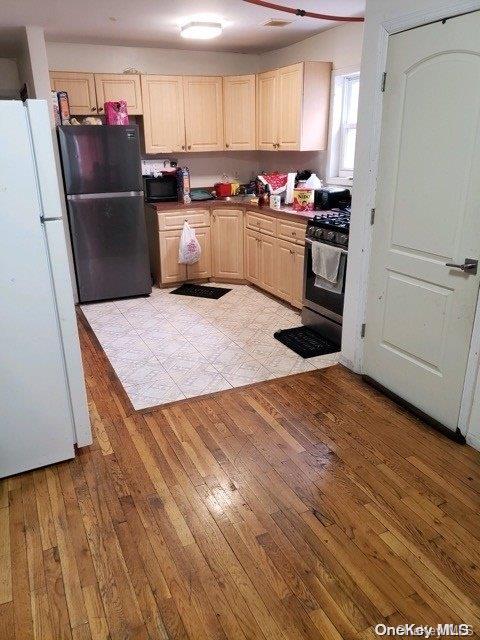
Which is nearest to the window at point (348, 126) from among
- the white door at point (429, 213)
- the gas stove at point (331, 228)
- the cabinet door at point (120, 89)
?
the gas stove at point (331, 228)

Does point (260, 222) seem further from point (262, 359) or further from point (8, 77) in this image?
point (8, 77)

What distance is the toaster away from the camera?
413cm

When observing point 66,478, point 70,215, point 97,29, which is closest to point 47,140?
point 66,478

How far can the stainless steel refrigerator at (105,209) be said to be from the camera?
4.23m

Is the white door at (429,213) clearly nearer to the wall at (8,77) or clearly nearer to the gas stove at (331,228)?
the gas stove at (331,228)

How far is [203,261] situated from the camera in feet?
17.0

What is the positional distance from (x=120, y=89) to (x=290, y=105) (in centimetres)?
174

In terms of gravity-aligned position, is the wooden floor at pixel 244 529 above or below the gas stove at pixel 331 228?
below

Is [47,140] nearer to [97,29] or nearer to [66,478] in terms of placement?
A: [66,478]

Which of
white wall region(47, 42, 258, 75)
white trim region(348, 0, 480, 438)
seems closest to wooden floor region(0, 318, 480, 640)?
white trim region(348, 0, 480, 438)

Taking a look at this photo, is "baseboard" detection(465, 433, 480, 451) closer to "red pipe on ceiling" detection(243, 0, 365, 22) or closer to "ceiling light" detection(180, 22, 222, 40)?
"red pipe on ceiling" detection(243, 0, 365, 22)

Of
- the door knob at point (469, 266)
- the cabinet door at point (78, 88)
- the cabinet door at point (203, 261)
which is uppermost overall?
the cabinet door at point (78, 88)

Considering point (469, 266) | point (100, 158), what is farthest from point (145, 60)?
point (469, 266)

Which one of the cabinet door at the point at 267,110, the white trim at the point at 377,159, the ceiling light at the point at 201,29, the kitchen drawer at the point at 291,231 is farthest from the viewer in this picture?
the cabinet door at the point at 267,110
